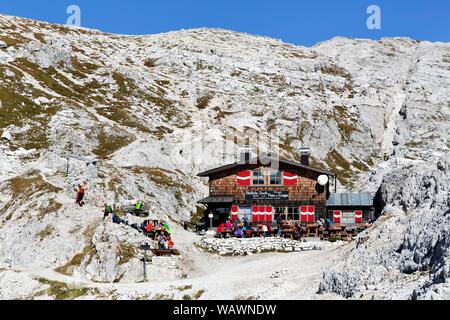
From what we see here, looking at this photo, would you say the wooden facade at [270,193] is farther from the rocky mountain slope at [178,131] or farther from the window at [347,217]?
the rocky mountain slope at [178,131]

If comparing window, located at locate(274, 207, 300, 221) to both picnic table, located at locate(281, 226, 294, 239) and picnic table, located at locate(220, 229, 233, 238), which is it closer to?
picnic table, located at locate(281, 226, 294, 239)

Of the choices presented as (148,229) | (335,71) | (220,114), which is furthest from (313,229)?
(335,71)

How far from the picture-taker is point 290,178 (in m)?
57.5

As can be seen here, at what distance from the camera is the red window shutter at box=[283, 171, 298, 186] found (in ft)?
188

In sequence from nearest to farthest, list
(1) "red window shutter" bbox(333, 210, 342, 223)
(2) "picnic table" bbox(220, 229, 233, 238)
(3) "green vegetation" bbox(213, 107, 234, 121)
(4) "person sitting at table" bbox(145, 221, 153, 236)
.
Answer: (4) "person sitting at table" bbox(145, 221, 153, 236)
(2) "picnic table" bbox(220, 229, 233, 238)
(1) "red window shutter" bbox(333, 210, 342, 223)
(3) "green vegetation" bbox(213, 107, 234, 121)

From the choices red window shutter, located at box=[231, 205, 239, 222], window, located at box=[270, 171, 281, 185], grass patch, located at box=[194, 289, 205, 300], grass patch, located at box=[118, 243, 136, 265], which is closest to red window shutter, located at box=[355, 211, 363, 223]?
window, located at box=[270, 171, 281, 185]

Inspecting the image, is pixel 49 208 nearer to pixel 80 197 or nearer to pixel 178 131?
pixel 80 197

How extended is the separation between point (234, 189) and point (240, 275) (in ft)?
68.7

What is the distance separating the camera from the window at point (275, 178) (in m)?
57.6

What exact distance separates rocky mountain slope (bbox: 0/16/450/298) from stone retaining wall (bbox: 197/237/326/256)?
7.03 m

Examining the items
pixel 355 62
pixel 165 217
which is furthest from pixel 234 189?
pixel 355 62

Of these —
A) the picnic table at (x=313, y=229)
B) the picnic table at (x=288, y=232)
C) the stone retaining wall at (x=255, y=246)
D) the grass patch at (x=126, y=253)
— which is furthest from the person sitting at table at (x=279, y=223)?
the grass patch at (x=126, y=253)

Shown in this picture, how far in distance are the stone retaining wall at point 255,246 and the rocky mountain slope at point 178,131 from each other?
7027 millimetres

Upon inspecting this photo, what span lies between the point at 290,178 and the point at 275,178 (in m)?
1.53
